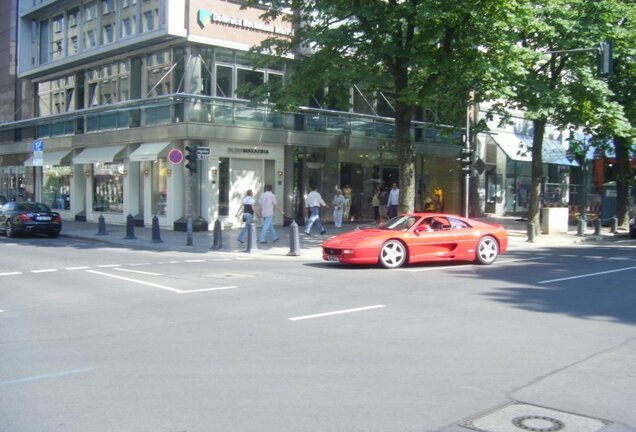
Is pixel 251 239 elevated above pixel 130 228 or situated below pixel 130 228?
below

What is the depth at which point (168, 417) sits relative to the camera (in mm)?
4910

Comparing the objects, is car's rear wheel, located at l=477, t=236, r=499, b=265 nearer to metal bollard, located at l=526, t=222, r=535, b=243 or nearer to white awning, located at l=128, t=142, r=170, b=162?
metal bollard, located at l=526, t=222, r=535, b=243

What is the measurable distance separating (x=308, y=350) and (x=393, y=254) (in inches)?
313

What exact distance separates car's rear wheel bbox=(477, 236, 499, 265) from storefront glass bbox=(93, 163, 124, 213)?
62.2ft

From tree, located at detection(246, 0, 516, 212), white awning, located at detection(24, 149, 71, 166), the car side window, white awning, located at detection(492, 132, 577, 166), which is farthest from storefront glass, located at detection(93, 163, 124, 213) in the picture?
white awning, located at detection(492, 132, 577, 166)

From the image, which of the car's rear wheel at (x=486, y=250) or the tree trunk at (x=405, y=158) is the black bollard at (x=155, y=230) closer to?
the tree trunk at (x=405, y=158)

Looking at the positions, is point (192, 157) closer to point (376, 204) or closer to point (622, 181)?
point (376, 204)

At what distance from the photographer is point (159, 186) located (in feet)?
90.5

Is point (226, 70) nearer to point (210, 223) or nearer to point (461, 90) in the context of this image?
point (210, 223)

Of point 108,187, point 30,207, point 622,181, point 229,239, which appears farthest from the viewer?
point 108,187

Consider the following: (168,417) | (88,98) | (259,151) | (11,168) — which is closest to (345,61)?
(259,151)

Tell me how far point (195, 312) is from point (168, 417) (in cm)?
447

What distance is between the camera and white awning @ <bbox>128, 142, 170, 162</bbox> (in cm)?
2580

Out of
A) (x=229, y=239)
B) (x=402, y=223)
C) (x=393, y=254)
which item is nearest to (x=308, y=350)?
(x=393, y=254)
